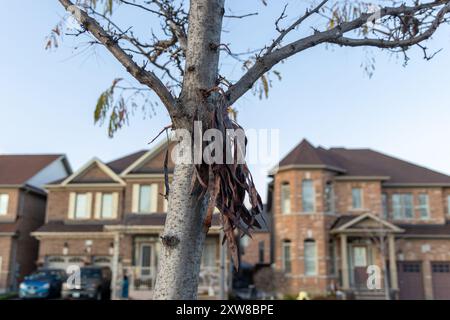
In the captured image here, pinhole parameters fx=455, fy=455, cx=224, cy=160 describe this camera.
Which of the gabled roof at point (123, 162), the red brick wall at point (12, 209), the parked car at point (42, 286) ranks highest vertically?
the gabled roof at point (123, 162)

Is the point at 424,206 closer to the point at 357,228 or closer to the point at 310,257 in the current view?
the point at 357,228

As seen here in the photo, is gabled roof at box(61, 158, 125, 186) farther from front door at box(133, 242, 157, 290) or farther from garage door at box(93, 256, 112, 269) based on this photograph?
front door at box(133, 242, 157, 290)

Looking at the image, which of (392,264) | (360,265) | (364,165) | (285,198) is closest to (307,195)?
(285,198)

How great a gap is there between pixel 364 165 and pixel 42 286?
18.7 meters

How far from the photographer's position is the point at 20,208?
27.7 meters

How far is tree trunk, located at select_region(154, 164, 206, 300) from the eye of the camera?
108 inches

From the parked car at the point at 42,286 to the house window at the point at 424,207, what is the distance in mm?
19978

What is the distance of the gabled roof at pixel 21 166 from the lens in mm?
28203

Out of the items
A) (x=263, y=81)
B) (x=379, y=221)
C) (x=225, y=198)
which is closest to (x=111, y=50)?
(x=225, y=198)

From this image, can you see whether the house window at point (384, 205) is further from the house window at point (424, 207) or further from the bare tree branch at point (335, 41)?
the bare tree branch at point (335, 41)

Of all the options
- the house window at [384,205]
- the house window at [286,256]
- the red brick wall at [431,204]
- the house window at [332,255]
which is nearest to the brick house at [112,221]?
the house window at [286,256]

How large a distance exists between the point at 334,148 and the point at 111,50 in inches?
1086

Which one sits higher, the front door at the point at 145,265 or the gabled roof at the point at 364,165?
the gabled roof at the point at 364,165

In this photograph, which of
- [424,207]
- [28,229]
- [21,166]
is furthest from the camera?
[21,166]
